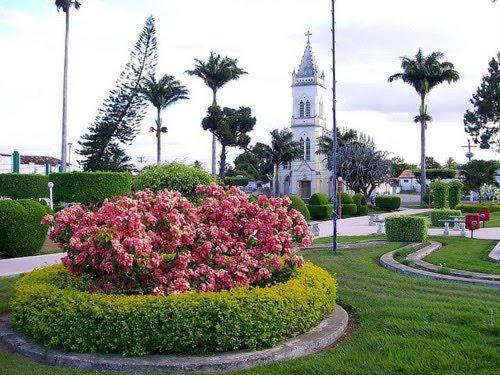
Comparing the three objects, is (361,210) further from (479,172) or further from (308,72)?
(308,72)

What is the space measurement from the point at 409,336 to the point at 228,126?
112ft

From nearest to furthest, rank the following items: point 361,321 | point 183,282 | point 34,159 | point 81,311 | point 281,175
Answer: point 81,311 < point 183,282 < point 361,321 < point 34,159 < point 281,175

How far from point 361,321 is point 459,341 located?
109 cm

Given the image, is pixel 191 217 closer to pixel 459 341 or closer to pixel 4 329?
pixel 4 329

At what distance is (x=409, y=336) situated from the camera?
17.0 feet

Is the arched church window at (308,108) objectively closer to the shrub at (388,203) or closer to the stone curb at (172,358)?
the shrub at (388,203)

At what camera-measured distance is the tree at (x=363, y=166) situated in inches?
1551

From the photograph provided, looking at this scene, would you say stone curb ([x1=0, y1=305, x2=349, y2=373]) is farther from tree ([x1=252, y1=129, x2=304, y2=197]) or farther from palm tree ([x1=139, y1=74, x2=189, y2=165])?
tree ([x1=252, y1=129, x2=304, y2=197])

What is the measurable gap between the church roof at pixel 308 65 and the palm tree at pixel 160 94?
18.1 metres

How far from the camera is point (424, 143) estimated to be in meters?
38.4

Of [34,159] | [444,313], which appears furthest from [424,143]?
[444,313]

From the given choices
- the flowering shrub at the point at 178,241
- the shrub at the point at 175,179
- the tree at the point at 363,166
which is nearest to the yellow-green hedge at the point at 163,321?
the flowering shrub at the point at 178,241

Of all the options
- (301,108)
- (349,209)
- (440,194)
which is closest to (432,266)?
(440,194)

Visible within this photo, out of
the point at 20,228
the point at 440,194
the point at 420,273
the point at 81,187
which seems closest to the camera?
the point at 420,273
